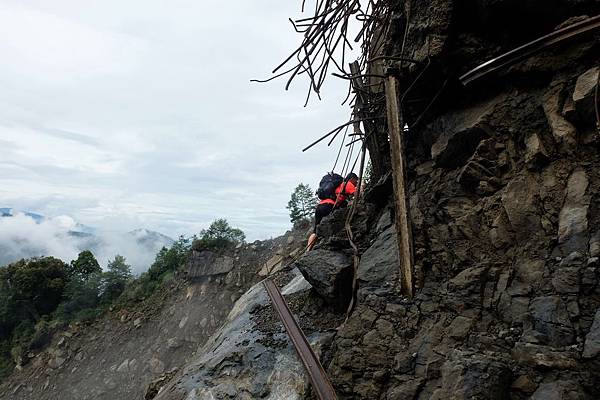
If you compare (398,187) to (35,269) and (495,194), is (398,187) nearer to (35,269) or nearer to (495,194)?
(495,194)

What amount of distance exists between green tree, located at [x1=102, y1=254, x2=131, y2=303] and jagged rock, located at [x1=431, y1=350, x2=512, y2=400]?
15298 millimetres

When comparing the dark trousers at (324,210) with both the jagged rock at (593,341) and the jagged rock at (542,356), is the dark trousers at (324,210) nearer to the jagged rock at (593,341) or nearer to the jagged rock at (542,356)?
the jagged rock at (542,356)

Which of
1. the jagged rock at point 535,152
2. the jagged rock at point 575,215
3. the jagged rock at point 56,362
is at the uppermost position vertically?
the jagged rock at point 535,152

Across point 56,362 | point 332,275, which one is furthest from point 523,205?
point 56,362

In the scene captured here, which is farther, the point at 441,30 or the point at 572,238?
the point at 441,30

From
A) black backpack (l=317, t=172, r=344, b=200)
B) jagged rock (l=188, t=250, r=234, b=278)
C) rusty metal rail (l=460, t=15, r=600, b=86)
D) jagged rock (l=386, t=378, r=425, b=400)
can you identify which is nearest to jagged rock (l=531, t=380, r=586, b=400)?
jagged rock (l=386, t=378, r=425, b=400)

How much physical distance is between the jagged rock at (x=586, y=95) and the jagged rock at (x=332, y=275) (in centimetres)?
211

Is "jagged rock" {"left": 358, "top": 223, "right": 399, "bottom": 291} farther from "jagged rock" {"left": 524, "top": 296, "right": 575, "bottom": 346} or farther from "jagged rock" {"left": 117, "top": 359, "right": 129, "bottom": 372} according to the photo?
"jagged rock" {"left": 117, "top": 359, "right": 129, "bottom": 372}

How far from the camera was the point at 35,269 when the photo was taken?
14859 millimetres

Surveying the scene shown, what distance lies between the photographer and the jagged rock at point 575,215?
194cm

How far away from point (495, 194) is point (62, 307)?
16.8 meters

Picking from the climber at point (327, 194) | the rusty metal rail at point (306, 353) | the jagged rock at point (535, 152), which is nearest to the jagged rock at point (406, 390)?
the rusty metal rail at point (306, 353)

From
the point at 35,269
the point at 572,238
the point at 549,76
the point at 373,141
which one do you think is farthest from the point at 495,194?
the point at 35,269

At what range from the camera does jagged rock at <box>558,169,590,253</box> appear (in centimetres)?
194
